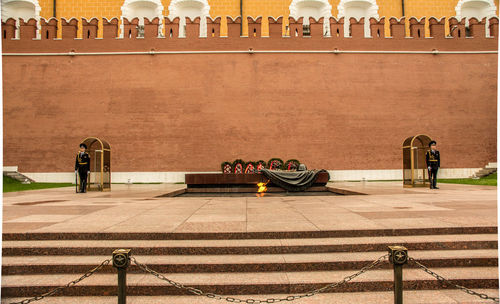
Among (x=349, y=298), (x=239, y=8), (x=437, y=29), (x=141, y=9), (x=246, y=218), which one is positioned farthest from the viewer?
(x=141, y=9)

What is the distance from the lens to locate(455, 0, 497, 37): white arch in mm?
15383

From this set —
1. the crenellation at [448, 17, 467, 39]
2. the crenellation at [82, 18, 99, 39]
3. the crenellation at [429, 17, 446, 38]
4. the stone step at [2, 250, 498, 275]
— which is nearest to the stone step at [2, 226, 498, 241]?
the stone step at [2, 250, 498, 275]

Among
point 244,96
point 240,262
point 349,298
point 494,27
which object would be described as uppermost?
point 494,27

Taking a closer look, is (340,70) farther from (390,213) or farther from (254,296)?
(254,296)

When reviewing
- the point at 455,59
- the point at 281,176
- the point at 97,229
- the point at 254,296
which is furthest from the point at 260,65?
the point at 254,296

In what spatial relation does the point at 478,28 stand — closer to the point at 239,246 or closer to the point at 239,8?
the point at 239,8

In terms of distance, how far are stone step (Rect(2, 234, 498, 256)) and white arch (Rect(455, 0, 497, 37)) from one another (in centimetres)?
1543

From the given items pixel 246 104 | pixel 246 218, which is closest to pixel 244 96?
pixel 246 104

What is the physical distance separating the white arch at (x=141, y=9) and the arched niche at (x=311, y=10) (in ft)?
18.9

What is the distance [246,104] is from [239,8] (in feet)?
16.6

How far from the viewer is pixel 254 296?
2805 millimetres

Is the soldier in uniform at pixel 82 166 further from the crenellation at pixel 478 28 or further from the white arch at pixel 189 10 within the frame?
the crenellation at pixel 478 28

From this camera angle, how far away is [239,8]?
49.9 feet

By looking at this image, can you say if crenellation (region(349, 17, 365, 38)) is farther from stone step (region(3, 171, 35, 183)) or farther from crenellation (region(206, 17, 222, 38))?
stone step (region(3, 171, 35, 183))
